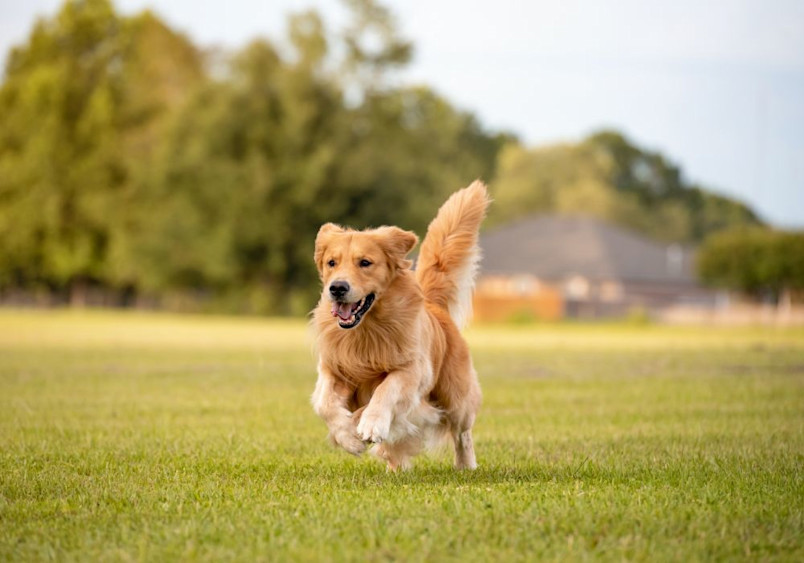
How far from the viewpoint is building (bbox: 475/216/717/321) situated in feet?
227

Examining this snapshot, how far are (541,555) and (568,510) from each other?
1.00m

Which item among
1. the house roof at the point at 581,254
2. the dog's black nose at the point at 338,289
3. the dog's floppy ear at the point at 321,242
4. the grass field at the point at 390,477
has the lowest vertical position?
the grass field at the point at 390,477

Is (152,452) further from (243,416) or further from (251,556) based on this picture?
(251,556)

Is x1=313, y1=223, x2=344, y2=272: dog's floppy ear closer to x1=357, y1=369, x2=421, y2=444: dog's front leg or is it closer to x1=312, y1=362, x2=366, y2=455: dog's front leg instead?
x1=312, y1=362, x2=366, y2=455: dog's front leg

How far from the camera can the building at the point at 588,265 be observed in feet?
227

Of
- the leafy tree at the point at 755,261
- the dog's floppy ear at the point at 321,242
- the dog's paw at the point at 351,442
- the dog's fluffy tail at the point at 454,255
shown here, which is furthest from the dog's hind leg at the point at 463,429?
the leafy tree at the point at 755,261

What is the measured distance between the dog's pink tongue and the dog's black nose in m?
0.10

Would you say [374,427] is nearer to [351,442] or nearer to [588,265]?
[351,442]

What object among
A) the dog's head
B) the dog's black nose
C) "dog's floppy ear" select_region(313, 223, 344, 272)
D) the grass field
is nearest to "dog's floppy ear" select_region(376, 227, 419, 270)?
the dog's head

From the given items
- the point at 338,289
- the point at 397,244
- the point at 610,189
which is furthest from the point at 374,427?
the point at 610,189

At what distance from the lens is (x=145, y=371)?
17781mm

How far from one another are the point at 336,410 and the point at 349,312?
27.2 inches

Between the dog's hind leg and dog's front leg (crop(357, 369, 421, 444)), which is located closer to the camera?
dog's front leg (crop(357, 369, 421, 444))

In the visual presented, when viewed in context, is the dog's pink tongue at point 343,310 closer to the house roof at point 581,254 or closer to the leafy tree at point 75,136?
the leafy tree at point 75,136
